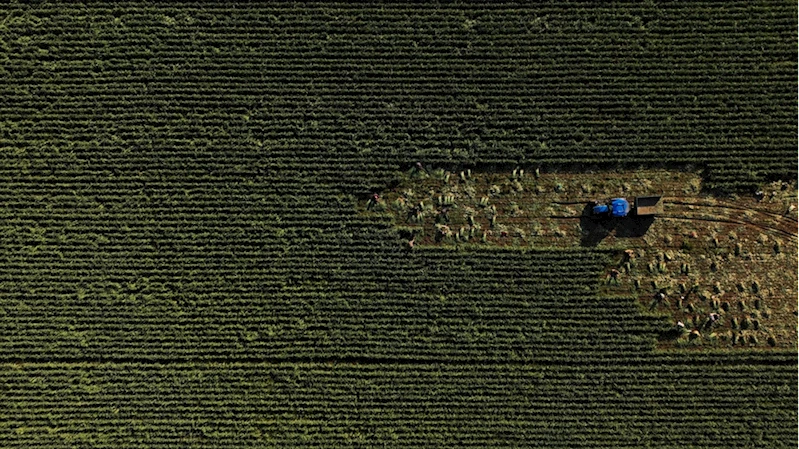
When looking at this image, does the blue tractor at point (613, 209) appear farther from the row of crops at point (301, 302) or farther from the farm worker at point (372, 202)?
the farm worker at point (372, 202)

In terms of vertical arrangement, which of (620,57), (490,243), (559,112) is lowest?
(490,243)

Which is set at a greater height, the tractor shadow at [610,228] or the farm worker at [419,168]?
the farm worker at [419,168]

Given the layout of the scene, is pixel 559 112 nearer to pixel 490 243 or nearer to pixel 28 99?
pixel 490 243

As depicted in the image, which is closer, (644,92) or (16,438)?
(16,438)

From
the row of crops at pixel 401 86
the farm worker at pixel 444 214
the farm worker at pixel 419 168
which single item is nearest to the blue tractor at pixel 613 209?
the row of crops at pixel 401 86

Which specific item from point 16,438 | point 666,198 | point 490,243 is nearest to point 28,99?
point 16,438

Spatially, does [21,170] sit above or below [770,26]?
below

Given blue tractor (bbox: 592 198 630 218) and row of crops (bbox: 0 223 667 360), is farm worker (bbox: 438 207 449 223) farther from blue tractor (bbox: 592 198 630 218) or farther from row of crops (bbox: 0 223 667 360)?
blue tractor (bbox: 592 198 630 218)
